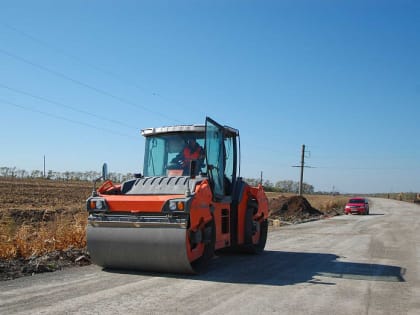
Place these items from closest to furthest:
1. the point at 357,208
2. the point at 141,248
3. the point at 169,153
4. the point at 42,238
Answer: the point at 141,248, the point at 169,153, the point at 42,238, the point at 357,208

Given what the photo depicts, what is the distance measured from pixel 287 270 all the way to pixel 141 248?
3020 millimetres

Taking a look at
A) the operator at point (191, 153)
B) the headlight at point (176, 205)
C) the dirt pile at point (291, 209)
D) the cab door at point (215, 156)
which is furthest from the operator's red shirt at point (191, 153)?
the dirt pile at point (291, 209)

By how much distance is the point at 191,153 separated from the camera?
30.3ft

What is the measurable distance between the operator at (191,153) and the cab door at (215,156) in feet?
0.63

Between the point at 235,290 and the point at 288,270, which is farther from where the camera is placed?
the point at 288,270

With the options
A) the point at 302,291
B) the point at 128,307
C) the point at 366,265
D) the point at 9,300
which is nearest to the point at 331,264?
the point at 366,265

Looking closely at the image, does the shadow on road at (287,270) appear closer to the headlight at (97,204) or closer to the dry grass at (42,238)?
the headlight at (97,204)

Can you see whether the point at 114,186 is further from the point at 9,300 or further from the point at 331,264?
the point at 331,264

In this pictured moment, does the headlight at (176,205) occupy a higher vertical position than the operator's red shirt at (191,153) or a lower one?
lower

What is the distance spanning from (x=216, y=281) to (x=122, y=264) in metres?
1.60

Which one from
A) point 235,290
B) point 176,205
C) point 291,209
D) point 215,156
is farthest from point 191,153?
point 291,209

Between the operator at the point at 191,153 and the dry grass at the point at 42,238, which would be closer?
the operator at the point at 191,153

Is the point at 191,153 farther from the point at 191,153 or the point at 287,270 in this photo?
the point at 287,270

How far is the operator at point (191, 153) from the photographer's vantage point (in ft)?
29.9
